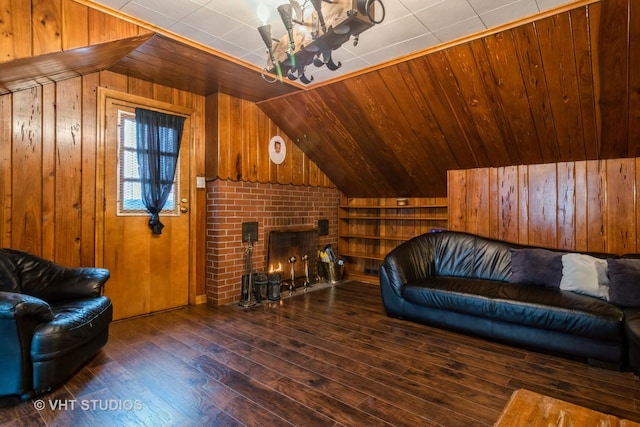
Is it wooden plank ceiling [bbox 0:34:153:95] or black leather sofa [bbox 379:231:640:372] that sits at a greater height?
wooden plank ceiling [bbox 0:34:153:95]

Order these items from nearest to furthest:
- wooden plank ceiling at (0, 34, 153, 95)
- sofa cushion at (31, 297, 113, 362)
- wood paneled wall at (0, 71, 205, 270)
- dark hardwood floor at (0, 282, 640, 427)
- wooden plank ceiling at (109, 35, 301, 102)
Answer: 1. dark hardwood floor at (0, 282, 640, 427)
2. sofa cushion at (31, 297, 113, 362)
3. wooden plank ceiling at (0, 34, 153, 95)
4. wood paneled wall at (0, 71, 205, 270)
5. wooden plank ceiling at (109, 35, 301, 102)

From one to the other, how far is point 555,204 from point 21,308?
4.52 m

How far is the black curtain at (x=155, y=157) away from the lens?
3482mm

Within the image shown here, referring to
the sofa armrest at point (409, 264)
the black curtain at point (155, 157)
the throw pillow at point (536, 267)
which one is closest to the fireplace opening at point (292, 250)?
the black curtain at point (155, 157)

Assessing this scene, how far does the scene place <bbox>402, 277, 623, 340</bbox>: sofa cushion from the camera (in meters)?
2.40

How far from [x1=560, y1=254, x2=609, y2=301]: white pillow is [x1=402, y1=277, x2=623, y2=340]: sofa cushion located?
3.9 inches

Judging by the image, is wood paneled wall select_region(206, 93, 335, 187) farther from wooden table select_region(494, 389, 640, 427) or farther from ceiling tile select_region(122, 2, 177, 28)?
wooden table select_region(494, 389, 640, 427)

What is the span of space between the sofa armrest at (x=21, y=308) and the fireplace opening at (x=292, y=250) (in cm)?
262

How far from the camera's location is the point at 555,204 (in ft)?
11.8

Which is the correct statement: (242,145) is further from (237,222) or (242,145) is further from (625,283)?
(625,283)

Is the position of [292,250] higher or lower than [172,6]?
lower

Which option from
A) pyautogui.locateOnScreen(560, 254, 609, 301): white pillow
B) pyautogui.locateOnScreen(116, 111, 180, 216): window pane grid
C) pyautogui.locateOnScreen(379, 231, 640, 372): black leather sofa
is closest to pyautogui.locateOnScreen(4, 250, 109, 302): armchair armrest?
pyautogui.locateOnScreen(116, 111, 180, 216): window pane grid

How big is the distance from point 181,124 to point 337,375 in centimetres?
306

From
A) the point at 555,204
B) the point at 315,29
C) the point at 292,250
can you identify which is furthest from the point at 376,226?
the point at 315,29
